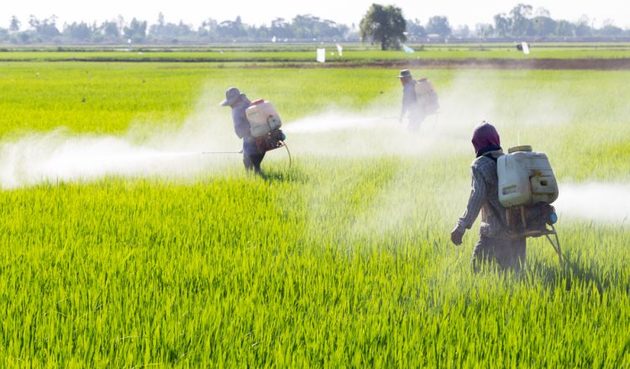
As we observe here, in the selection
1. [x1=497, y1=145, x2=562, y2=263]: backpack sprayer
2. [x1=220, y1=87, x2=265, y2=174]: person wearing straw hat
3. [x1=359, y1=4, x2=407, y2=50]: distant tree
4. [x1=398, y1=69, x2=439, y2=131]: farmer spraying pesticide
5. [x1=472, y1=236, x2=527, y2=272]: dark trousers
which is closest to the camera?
[x1=497, y1=145, x2=562, y2=263]: backpack sprayer

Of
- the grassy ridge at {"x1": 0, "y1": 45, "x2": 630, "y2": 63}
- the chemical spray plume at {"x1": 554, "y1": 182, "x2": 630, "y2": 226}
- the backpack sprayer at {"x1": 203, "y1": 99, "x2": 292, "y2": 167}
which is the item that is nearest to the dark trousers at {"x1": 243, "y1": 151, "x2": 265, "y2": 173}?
the backpack sprayer at {"x1": 203, "y1": 99, "x2": 292, "y2": 167}

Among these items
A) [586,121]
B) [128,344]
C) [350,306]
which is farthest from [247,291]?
[586,121]

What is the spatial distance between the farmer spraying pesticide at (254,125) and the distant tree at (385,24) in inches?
4088

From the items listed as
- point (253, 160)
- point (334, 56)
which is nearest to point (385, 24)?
point (334, 56)

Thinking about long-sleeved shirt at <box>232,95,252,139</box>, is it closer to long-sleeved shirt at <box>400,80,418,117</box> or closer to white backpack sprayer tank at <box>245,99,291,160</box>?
white backpack sprayer tank at <box>245,99,291,160</box>

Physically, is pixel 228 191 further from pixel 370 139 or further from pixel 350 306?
pixel 370 139

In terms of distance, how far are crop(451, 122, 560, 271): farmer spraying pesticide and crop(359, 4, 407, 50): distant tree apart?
10866cm

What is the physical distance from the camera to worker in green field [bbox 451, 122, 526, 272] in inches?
222

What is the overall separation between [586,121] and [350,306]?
16.3m

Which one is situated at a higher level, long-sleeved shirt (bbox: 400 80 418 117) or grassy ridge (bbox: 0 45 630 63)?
long-sleeved shirt (bbox: 400 80 418 117)

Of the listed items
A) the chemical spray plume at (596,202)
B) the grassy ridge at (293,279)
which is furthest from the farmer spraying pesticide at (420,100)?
the chemical spray plume at (596,202)

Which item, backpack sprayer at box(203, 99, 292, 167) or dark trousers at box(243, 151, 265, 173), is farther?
dark trousers at box(243, 151, 265, 173)

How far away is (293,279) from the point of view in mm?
5715

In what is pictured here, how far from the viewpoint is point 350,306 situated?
516cm
